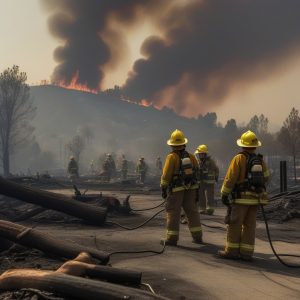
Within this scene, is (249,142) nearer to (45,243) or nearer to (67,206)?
(45,243)

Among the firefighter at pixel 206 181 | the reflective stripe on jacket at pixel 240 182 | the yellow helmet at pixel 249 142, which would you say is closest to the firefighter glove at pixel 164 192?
the reflective stripe on jacket at pixel 240 182

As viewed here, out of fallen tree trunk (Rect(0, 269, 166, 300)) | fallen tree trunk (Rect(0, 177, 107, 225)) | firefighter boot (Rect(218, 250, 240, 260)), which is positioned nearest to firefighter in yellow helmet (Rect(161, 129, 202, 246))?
firefighter boot (Rect(218, 250, 240, 260))

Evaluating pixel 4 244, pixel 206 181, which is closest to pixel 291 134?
pixel 206 181

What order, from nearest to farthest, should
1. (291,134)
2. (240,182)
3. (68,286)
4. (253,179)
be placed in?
(68,286) < (253,179) < (240,182) < (291,134)

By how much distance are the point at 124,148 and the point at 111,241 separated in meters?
148

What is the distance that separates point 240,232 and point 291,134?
133 ft

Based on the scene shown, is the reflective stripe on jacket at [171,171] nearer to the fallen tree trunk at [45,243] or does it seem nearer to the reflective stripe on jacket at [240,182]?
the reflective stripe on jacket at [240,182]

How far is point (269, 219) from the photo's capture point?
12.0 metres

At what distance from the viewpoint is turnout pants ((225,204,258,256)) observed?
646 centimetres

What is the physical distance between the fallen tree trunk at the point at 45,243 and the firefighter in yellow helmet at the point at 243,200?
2.09 metres

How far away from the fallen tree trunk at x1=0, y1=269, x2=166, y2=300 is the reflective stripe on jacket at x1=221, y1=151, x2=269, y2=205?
3.11 metres

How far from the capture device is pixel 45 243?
19.0ft

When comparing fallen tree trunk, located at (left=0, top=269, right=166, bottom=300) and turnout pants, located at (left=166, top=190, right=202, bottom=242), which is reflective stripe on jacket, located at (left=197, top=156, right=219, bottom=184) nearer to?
turnout pants, located at (left=166, top=190, right=202, bottom=242)

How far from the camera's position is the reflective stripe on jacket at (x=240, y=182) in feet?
21.3
